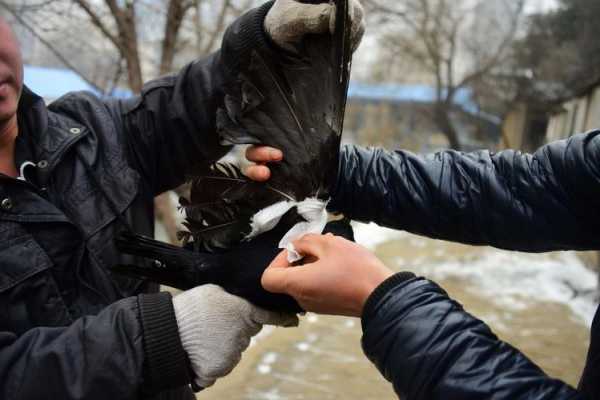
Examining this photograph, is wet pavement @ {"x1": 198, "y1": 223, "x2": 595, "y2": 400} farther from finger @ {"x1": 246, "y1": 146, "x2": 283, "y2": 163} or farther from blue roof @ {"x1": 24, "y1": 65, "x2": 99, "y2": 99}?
blue roof @ {"x1": 24, "y1": 65, "x2": 99, "y2": 99}

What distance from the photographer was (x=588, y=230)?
65.6 inches

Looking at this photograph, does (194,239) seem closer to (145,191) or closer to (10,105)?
(145,191)

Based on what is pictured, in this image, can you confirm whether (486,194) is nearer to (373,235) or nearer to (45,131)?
(45,131)

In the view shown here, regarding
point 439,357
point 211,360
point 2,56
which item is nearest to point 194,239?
point 211,360

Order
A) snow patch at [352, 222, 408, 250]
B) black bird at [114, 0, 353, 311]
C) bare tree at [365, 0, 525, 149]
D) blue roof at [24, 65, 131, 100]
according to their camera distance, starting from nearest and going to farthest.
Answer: black bird at [114, 0, 353, 311] → blue roof at [24, 65, 131, 100] → snow patch at [352, 222, 408, 250] → bare tree at [365, 0, 525, 149]

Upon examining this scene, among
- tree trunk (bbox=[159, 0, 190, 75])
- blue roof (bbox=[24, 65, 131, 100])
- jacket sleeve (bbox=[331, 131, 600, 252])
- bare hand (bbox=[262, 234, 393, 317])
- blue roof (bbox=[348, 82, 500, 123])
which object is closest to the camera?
bare hand (bbox=[262, 234, 393, 317])

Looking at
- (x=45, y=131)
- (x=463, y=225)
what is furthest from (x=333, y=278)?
(x=45, y=131)

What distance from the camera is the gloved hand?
1.45 m

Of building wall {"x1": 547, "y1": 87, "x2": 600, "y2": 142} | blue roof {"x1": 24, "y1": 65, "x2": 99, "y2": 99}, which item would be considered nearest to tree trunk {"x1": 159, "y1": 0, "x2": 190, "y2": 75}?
blue roof {"x1": 24, "y1": 65, "x2": 99, "y2": 99}

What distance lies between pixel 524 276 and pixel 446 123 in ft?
40.7

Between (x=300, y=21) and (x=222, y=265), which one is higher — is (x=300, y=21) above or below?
above

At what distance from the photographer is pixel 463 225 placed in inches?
71.2

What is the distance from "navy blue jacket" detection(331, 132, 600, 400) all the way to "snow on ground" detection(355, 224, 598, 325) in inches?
193

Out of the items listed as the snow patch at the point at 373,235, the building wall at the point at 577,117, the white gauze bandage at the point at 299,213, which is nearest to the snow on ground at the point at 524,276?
the snow patch at the point at 373,235
